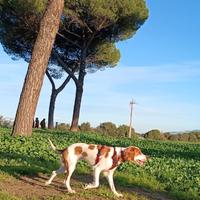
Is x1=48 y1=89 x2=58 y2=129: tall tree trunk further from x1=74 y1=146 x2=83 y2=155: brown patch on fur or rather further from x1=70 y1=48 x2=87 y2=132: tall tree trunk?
x1=74 y1=146 x2=83 y2=155: brown patch on fur

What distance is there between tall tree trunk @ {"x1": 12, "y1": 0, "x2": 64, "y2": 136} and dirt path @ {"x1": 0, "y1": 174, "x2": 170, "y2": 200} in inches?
319

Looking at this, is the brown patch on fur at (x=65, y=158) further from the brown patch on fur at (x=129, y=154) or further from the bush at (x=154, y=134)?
the bush at (x=154, y=134)

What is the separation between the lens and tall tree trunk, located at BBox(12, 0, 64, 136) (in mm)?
17156

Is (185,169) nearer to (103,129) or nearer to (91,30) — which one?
(91,30)

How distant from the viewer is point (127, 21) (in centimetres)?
3481

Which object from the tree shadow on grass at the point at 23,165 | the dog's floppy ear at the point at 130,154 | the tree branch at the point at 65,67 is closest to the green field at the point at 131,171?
the tree shadow on grass at the point at 23,165

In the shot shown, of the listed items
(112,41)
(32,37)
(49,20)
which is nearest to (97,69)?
(112,41)

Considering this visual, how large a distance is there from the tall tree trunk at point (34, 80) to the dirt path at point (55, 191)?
8095 mm

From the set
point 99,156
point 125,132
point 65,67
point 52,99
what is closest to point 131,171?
point 99,156

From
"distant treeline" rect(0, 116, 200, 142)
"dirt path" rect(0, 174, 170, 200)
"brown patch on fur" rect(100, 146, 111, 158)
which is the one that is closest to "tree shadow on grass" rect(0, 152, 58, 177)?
"dirt path" rect(0, 174, 170, 200)

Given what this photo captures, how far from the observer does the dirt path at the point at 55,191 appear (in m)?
7.38

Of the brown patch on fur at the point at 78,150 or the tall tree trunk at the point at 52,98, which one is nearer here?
the brown patch on fur at the point at 78,150

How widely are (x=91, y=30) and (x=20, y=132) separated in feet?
60.6

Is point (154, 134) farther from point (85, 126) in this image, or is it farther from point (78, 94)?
point (78, 94)
